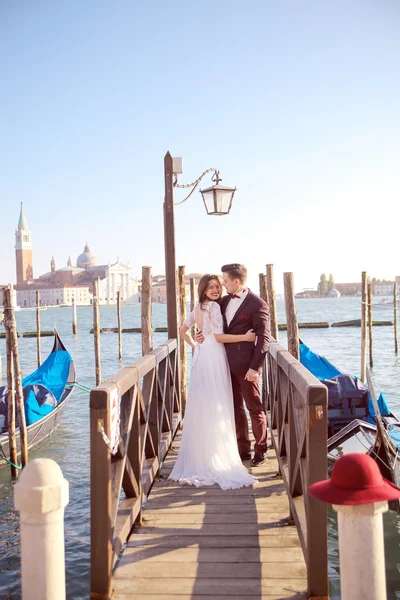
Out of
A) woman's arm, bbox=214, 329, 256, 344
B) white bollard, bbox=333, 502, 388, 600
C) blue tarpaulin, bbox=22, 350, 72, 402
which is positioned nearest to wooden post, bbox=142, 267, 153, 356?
woman's arm, bbox=214, 329, 256, 344

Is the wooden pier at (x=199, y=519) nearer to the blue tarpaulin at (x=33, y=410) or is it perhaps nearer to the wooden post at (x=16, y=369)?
the wooden post at (x=16, y=369)

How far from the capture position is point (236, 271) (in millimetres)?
4152

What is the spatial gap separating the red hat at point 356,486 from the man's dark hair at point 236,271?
2357mm

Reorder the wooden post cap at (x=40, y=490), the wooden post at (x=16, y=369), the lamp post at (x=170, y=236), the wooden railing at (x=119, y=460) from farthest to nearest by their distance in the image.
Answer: the wooden post at (x=16, y=369) < the lamp post at (x=170, y=236) < the wooden railing at (x=119, y=460) < the wooden post cap at (x=40, y=490)

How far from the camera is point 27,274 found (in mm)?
131500

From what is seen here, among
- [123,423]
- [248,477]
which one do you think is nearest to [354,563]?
[123,423]

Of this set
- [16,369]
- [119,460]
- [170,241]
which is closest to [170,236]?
[170,241]

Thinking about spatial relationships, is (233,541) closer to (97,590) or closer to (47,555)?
(97,590)

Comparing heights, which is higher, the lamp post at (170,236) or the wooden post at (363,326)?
the lamp post at (170,236)

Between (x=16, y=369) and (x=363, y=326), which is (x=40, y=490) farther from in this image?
(x=363, y=326)

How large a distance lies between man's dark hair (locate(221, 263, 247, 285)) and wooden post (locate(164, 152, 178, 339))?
73.6 inches

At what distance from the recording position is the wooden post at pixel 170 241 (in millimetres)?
6043

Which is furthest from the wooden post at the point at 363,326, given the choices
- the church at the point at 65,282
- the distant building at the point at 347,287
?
the distant building at the point at 347,287

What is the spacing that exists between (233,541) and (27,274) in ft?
438
